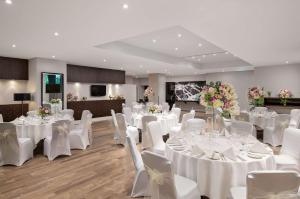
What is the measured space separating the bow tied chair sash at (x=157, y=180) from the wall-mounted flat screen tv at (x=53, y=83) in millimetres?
7819

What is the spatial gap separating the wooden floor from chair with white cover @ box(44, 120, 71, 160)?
145 millimetres

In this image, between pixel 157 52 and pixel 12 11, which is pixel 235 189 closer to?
pixel 12 11

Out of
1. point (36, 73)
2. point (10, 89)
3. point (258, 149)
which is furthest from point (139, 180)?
point (10, 89)

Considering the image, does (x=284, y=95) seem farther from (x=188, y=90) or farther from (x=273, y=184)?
(x=273, y=184)

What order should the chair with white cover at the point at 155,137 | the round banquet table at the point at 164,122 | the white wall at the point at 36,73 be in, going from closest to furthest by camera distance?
the chair with white cover at the point at 155,137 → the round banquet table at the point at 164,122 → the white wall at the point at 36,73

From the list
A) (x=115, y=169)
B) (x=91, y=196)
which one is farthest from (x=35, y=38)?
(x=91, y=196)

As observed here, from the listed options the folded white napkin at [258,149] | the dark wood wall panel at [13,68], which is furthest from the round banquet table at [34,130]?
the folded white napkin at [258,149]

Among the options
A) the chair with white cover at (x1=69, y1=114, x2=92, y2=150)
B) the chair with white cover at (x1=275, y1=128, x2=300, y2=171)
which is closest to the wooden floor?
the chair with white cover at (x1=69, y1=114, x2=92, y2=150)

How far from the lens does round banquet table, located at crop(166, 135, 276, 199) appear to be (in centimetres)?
220

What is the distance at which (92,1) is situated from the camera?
Result: 314 centimetres

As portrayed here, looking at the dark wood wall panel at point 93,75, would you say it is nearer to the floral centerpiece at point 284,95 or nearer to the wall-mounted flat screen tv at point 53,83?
the wall-mounted flat screen tv at point 53,83

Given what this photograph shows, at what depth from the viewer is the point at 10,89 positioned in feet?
27.0

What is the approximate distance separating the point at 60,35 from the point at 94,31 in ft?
3.19

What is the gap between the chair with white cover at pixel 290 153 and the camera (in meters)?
2.94
